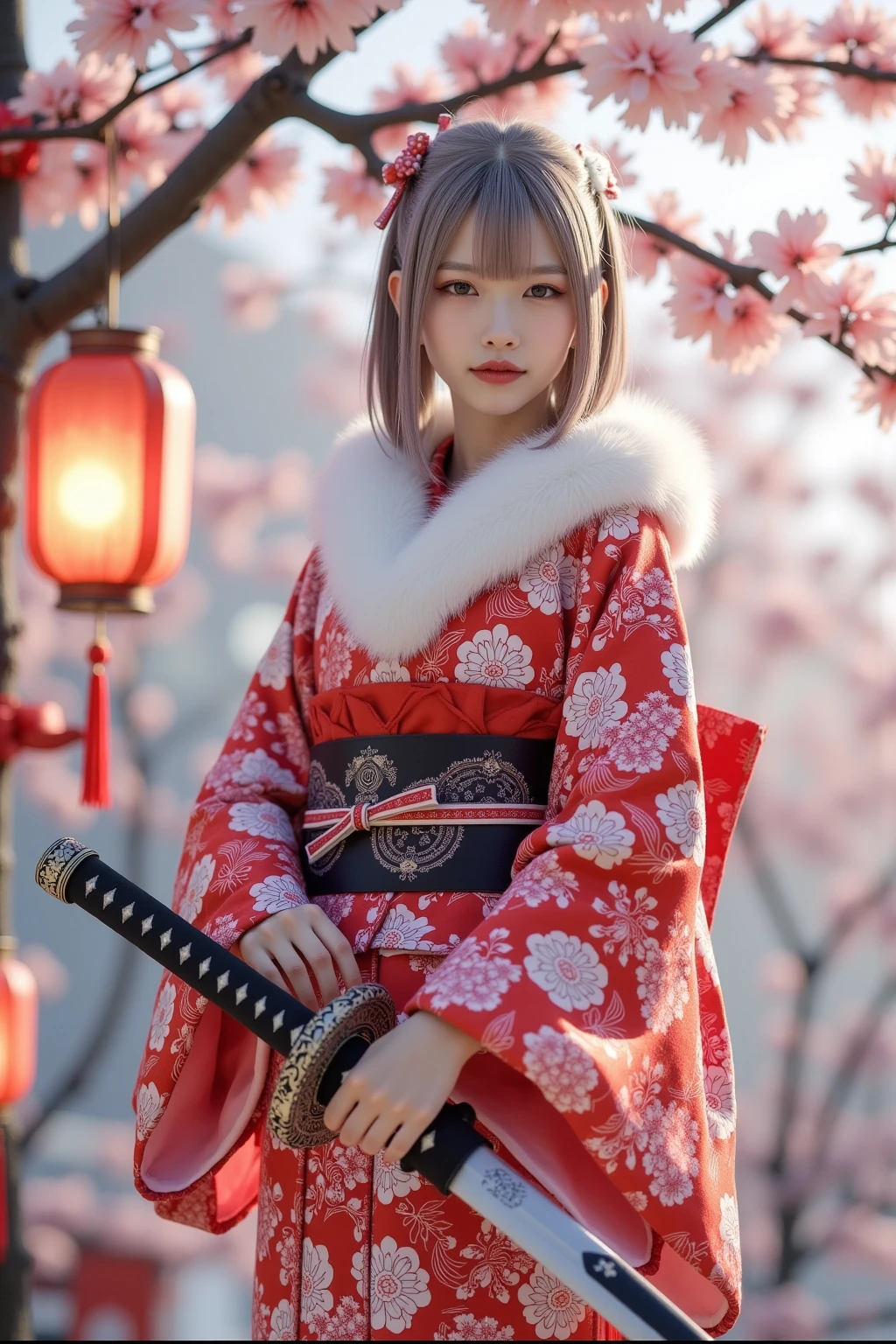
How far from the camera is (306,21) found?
8.79 ft

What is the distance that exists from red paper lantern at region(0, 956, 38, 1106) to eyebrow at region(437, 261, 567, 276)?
2.12 metres

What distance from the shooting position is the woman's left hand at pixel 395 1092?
1580 mm

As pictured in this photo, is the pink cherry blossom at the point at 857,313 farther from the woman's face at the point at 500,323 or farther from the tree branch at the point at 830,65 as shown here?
the woman's face at the point at 500,323

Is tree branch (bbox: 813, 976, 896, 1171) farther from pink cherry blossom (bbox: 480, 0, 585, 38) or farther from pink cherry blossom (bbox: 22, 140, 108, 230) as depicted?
pink cherry blossom (bbox: 480, 0, 585, 38)

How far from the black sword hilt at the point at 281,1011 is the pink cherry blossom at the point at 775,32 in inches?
88.8

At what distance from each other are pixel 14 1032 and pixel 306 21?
232cm

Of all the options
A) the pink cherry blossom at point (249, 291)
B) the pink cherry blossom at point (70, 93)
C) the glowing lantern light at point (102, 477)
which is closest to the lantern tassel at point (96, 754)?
the glowing lantern light at point (102, 477)

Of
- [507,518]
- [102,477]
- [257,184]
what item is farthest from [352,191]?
[507,518]

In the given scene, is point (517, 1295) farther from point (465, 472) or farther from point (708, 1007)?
point (465, 472)

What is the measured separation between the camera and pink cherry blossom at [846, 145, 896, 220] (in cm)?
278

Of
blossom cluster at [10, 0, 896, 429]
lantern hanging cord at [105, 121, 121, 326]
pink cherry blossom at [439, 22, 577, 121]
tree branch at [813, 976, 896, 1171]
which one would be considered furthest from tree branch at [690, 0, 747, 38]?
tree branch at [813, 976, 896, 1171]

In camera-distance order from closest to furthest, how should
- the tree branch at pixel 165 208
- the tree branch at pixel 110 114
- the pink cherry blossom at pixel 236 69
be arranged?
the tree branch at pixel 110 114 → the tree branch at pixel 165 208 → the pink cherry blossom at pixel 236 69

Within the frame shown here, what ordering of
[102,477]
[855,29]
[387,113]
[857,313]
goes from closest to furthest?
[857,313], [387,113], [855,29], [102,477]

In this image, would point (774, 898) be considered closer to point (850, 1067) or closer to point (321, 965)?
point (850, 1067)
